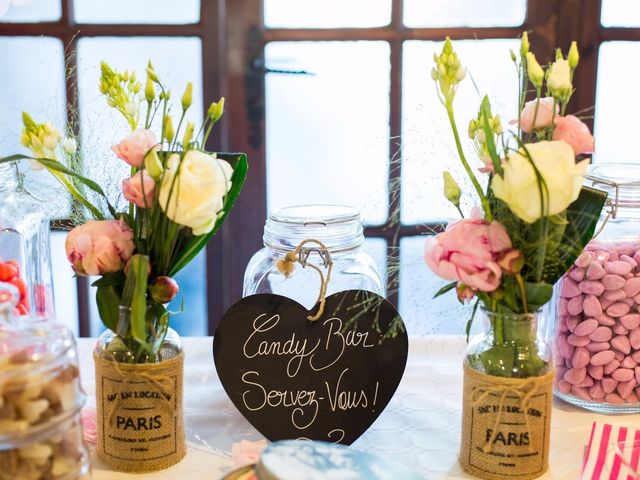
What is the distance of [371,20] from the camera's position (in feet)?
6.70

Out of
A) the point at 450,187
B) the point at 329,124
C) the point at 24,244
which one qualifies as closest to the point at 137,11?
the point at 329,124

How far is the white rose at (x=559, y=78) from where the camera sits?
81 cm

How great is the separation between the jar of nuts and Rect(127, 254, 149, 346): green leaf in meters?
0.07

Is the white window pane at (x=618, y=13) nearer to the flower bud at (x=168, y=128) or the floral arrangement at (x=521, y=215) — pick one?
the floral arrangement at (x=521, y=215)

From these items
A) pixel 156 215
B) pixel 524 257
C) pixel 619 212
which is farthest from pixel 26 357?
pixel 619 212

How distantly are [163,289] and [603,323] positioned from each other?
0.54 m

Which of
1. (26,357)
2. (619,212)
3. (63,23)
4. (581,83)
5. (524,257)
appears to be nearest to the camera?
(26,357)

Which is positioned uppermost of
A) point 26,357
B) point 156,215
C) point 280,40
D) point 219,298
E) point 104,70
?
point 280,40

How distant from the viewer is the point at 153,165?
0.81 meters

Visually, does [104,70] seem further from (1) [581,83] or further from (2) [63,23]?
(1) [581,83]

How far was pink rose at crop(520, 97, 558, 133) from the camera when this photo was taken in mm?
842

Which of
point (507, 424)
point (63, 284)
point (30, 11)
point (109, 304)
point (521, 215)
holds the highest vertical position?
point (30, 11)

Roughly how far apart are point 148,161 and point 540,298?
0.42 metres

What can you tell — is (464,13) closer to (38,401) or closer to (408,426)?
(408,426)
